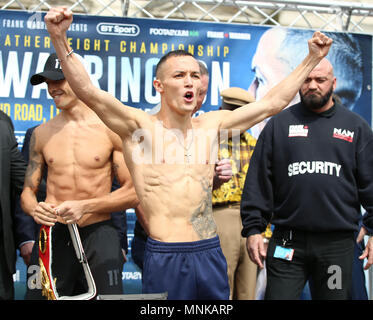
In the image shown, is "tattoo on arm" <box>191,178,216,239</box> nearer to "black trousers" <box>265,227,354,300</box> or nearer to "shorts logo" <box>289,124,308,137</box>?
"black trousers" <box>265,227,354,300</box>

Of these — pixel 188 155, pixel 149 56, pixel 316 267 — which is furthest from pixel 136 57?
pixel 316 267

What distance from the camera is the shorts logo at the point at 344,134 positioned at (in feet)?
10.0

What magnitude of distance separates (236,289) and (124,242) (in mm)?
910

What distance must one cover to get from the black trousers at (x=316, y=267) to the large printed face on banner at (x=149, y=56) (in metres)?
1.72

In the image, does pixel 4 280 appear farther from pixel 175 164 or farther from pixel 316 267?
pixel 316 267

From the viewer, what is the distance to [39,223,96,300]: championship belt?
9.00 ft

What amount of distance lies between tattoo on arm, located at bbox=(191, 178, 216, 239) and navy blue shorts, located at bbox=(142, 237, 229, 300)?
0.06 m

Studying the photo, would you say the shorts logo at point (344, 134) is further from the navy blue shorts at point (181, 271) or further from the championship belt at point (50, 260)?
the championship belt at point (50, 260)

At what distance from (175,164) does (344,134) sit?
1.11 meters

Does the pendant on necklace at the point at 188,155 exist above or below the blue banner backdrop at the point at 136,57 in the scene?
below

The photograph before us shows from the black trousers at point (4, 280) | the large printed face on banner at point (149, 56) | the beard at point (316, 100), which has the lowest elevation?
the black trousers at point (4, 280)

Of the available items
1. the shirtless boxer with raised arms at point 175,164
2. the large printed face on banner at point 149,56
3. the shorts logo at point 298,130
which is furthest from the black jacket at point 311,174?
the large printed face on banner at point 149,56

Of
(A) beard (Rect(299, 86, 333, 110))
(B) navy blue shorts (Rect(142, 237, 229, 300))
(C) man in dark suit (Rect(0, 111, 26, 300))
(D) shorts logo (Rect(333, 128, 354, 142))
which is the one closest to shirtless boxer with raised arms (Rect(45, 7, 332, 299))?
(B) navy blue shorts (Rect(142, 237, 229, 300))

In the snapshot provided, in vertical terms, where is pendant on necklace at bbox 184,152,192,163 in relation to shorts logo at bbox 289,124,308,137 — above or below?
below
